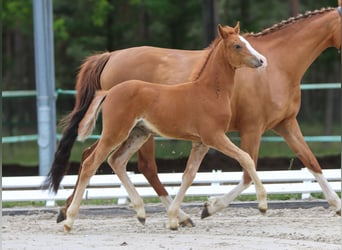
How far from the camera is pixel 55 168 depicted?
9.32 metres

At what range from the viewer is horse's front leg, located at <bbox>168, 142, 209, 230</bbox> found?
8.45 metres

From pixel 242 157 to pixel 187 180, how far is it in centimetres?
87

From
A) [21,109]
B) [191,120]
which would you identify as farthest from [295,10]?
[191,120]

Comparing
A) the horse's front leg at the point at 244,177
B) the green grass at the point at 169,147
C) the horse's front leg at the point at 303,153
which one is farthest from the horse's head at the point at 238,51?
the green grass at the point at 169,147

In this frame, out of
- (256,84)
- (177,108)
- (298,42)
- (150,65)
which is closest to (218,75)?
(177,108)

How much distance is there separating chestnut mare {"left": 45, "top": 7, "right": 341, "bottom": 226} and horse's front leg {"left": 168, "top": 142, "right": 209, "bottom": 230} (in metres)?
0.28

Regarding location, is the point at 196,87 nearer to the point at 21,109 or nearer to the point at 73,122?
the point at 73,122

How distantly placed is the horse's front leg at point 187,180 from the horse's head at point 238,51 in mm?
933

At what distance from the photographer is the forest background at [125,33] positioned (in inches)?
744

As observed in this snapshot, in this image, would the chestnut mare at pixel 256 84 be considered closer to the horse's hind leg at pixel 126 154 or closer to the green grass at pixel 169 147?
the horse's hind leg at pixel 126 154

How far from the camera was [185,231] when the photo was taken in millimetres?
8375

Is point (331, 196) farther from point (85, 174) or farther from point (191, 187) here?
point (85, 174)

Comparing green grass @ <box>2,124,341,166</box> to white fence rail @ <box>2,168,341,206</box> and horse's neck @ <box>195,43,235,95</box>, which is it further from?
horse's neck @ <box>195,43,235,95</box>

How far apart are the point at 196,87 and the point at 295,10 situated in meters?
16.7
